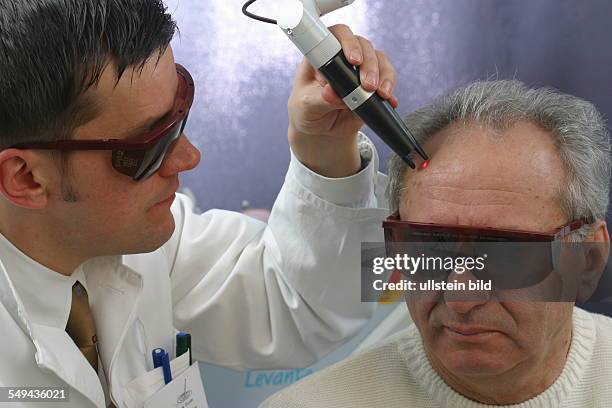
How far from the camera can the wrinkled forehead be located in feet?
4.30

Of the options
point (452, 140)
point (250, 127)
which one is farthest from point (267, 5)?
point (250, 127)

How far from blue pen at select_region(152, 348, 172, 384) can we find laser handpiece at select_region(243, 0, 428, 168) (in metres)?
0.63

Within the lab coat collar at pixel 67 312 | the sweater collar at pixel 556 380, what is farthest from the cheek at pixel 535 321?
the lab coat collar at pixel 67 312

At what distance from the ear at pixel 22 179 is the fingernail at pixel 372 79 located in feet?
1.82

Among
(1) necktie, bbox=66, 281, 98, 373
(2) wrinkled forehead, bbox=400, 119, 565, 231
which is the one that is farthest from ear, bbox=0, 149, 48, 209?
(2) wrinkled forehead, bbox=400, 119, 565, 231

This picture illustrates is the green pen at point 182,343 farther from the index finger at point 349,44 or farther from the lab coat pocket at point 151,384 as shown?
the index finger at point 349,44

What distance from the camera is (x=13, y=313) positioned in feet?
4.80

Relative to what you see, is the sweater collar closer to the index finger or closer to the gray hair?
the gray hair

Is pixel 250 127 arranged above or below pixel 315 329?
above

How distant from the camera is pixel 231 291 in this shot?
1808 mm

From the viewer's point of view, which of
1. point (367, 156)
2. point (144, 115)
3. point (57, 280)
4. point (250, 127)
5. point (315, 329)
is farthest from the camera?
point (250, 127)

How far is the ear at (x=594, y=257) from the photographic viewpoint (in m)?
1.38

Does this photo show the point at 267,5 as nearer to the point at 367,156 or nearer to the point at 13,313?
the point at 367,156

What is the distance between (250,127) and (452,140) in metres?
0.82
